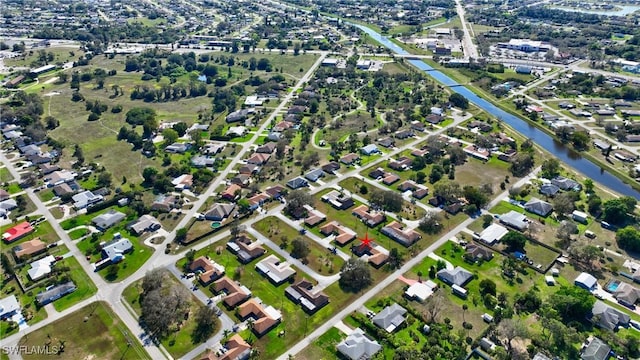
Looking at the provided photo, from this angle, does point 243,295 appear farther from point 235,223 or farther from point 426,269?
point 426,269

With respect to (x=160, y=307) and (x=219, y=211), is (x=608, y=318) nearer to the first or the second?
(x=160, y=307)

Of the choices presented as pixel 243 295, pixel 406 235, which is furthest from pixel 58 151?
pixel 406 235

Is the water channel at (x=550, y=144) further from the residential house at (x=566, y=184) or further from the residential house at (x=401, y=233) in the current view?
the residential house at (x=401, y=233)

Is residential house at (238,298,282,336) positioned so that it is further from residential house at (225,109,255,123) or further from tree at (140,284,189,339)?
residential house at (225,109,255,123)

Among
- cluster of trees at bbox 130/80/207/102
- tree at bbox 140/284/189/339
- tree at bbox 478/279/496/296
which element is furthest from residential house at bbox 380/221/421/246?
cluster of trees at bbox 130/80/207/102

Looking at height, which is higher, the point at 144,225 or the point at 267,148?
the point at 267,148

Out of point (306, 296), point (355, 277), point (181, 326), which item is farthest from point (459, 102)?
point (181, 326)
